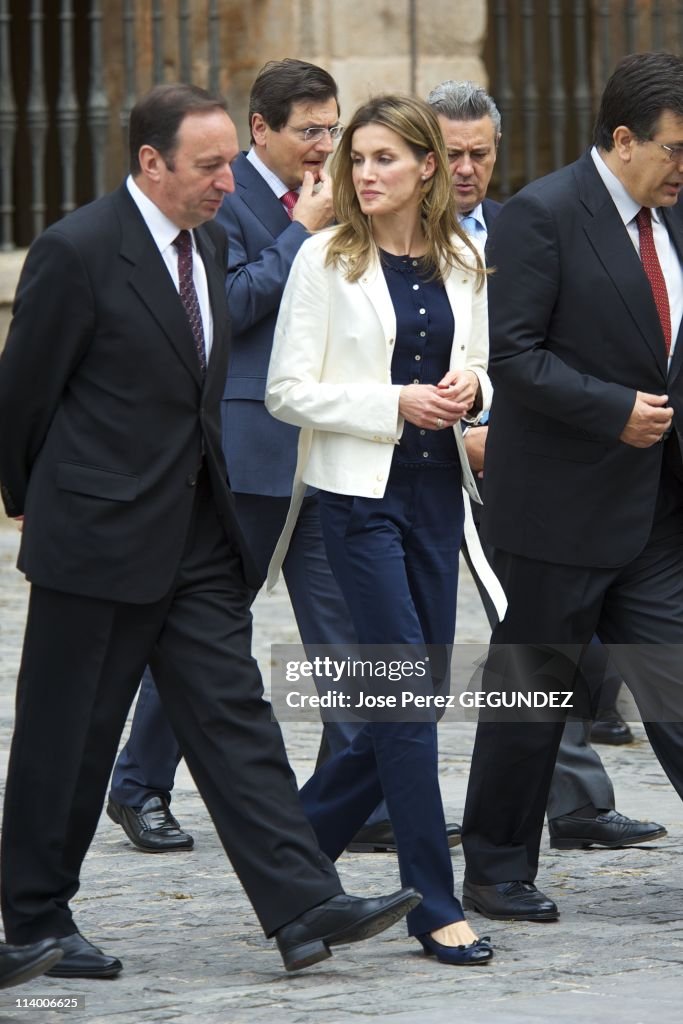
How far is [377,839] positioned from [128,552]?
1.80 metres

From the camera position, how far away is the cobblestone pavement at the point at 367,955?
14.6ft

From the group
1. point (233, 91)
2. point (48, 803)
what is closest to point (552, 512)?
point (48, 803)

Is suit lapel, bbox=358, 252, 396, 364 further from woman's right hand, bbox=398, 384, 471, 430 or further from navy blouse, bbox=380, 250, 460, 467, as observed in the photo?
woman's right hand, bbox=398, 384, 471, 430

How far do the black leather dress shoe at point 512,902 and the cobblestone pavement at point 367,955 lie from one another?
4cm

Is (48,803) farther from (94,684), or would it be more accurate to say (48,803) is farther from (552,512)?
(552,512)

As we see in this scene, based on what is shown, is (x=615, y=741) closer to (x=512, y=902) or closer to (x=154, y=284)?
(x=512, y=902)

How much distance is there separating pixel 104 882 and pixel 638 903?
1.39m

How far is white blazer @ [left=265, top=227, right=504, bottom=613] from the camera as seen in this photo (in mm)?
5090

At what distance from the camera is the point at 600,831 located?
6.20 m

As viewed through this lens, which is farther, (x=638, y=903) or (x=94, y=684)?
(x=638, y=903)

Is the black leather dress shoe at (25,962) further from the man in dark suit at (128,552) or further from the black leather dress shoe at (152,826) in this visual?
the black leather dress shoe at (152,826)

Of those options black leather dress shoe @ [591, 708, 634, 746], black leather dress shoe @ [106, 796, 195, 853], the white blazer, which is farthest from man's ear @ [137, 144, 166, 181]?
black leather dress shoe @ [591, 708, 634, 746]

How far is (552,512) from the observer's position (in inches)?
207

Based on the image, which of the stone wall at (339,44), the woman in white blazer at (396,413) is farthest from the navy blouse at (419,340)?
the stone wall at (339,44)
